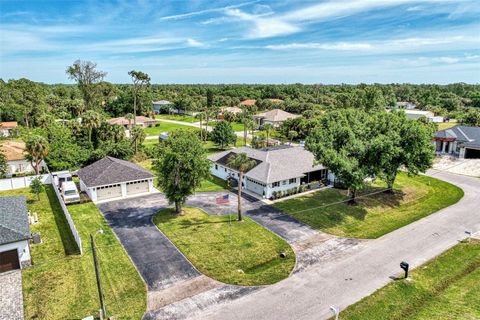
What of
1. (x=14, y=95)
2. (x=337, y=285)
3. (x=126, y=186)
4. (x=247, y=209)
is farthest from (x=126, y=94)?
(x=337, y=285)

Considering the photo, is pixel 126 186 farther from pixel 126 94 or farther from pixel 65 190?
pixel 126 94

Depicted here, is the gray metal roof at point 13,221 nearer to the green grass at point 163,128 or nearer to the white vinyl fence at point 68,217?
the white vinyl fence at point 68,217

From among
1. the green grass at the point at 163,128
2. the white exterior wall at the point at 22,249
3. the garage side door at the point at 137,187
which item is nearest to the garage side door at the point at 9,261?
the white exterior wall at the point at 22,249

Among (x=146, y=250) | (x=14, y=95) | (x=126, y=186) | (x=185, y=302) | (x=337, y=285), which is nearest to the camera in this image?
(x=185, y=302)

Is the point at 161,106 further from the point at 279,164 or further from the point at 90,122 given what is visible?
the point at 279,164

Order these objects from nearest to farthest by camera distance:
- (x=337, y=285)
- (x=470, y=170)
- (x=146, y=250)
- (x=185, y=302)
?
(x=185, y=302) → (x=337, y=285) → (x=146, y=250) → (x=470, y=170)

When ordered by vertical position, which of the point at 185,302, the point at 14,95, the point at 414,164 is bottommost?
the point at 185,302

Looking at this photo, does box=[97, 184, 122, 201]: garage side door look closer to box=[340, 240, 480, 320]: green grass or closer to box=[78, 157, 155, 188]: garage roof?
box=[78, 157, 155, 188]: garage roof
